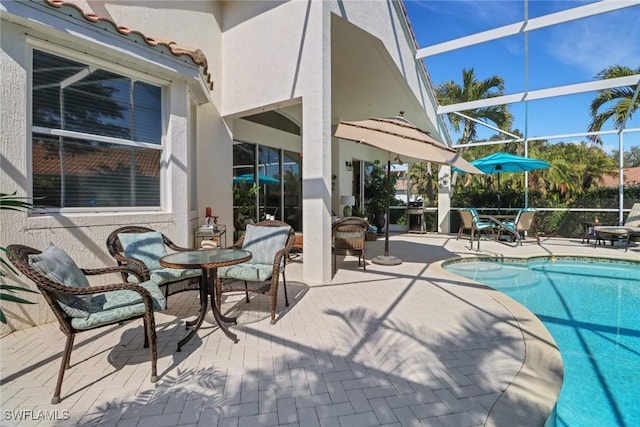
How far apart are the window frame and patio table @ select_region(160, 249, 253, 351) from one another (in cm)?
180

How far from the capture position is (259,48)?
646 cm

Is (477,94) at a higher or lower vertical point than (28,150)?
higher

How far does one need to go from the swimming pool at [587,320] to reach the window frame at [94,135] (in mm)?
5659

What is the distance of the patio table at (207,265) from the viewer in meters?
3.21

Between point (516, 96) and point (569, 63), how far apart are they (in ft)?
14.8

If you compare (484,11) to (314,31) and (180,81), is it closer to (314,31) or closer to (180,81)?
(314,31)

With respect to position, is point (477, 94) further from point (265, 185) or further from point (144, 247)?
point (144, 247)

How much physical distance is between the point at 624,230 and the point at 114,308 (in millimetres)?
12473

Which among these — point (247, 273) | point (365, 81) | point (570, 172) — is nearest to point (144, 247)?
point (247, 273)

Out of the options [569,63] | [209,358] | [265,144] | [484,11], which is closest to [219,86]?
[265,144]

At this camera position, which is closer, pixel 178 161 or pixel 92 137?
pixel 92 137

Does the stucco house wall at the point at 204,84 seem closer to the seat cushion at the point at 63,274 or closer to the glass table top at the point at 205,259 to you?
the seat cushion at the point at 63,274

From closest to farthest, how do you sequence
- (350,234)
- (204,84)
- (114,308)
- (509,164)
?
(114,308) < (204,84) < (350,234) < (509,164)

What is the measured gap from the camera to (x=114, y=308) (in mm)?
2727
